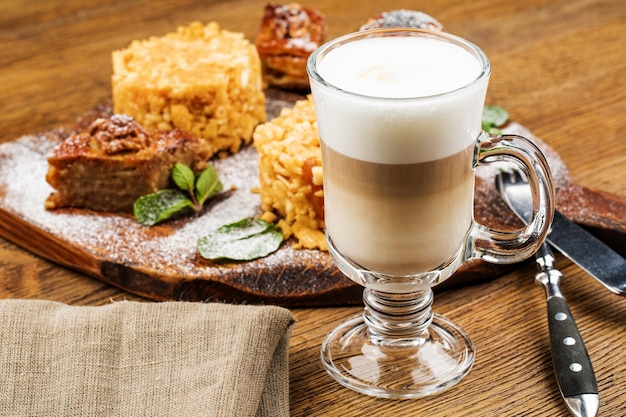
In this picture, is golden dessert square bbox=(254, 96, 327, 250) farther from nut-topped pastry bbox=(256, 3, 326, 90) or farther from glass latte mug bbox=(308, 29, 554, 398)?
nut-topped pastry bbox=(256, 3, 326, 90)

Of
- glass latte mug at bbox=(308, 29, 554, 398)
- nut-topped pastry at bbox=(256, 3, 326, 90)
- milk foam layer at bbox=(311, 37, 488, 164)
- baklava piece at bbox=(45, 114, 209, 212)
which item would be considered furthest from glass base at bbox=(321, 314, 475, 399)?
nut-topped pastry at bbox=(256, 3, 326, 90)

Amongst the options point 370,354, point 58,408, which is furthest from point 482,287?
point 58,408

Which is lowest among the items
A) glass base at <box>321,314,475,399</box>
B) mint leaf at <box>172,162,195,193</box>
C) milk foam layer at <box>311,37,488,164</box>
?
glass base at <box>321,314,475,399</box>

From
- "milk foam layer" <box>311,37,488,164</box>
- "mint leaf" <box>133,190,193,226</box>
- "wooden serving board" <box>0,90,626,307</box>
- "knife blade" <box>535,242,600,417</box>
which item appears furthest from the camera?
"mint leaf" <box>133,190,193,226</box>

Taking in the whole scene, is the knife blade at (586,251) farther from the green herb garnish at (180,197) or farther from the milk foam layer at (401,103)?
the green herb garnish at (180,197)

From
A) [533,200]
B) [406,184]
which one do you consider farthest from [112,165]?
[533,200]

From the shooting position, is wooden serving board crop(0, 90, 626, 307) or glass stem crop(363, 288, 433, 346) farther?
wooden serving board crop(0, 90, 626, 307)

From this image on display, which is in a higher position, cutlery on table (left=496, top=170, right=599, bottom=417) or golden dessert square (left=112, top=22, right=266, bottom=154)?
golden dessert square (left=112, top=22, right=266, bottom=154)

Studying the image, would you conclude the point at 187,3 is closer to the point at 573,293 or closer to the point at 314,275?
the point at 314,275

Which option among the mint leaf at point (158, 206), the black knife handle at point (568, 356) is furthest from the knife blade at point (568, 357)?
the mint leaf at point (158, 206)
